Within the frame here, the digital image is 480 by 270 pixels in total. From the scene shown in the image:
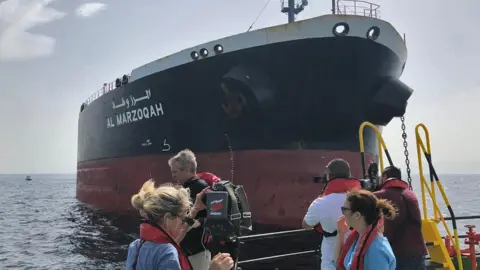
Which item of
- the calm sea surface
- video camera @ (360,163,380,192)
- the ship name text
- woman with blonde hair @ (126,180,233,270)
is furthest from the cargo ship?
woman with blonde hair @ (126,180,233,270)

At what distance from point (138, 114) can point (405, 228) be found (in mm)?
12712

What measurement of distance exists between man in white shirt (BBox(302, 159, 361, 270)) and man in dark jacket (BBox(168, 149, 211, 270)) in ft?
2.72

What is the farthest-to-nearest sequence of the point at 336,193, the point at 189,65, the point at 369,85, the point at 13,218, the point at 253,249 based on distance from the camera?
the point at 13,218, the point at 189,65, the point at 369,85, the point at 253,249, the point at 336,193

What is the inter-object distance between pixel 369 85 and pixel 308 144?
7.98ft

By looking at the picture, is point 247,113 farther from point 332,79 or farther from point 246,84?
point 332,79

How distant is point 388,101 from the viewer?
1230 centimetres

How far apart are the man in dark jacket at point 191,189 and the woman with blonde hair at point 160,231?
1.15 meters

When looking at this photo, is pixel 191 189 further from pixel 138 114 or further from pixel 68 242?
pixel 138 114

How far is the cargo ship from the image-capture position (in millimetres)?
11750

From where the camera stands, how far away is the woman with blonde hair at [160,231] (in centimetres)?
207

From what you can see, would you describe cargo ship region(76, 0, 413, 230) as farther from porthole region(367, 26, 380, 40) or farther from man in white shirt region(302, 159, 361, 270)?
man in white shirt region(302, 159, 361, 270)

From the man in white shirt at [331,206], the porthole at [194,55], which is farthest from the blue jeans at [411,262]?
the porthole at [194,55]

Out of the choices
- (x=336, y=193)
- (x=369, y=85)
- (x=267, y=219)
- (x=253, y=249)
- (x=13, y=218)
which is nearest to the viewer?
(x=336, y=193)

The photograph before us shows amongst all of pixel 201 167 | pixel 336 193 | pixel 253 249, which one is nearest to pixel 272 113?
pixel 201 167
